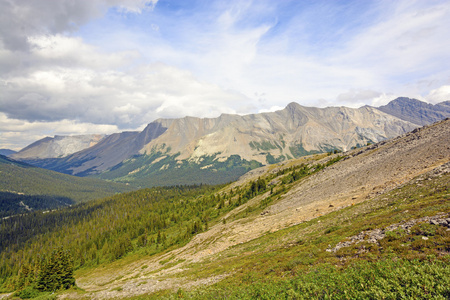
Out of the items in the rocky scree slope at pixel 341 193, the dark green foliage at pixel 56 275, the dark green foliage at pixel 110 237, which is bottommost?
the dark green foliage at pixel 110 237

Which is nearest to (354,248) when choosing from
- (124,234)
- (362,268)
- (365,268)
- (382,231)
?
(382,231)

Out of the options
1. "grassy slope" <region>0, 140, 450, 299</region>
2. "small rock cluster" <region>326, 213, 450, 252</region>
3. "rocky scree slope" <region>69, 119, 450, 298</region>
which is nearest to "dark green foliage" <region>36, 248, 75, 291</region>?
"rocky scree slope" <region>69, 119, 450, 298</region>

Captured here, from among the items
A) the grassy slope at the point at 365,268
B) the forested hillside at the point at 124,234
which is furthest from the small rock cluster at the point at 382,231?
the forested hillside at the point at 124,234

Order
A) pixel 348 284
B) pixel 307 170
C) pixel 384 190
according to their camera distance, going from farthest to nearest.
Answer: pixel 307 170 < pixel 384 190 < pixel 348 284

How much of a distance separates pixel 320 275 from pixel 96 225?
743 feet

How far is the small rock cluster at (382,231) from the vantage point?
16.8 m

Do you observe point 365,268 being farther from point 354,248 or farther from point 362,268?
point 354,248

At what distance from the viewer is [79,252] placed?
142 metres

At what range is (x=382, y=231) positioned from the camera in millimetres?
19641

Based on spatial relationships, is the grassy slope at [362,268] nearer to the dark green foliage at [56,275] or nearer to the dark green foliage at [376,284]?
the dark green foliage at [376,284]

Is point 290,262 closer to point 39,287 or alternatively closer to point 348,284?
point 348,284

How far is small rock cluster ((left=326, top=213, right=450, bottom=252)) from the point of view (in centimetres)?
1684

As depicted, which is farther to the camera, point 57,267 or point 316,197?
point 316,197

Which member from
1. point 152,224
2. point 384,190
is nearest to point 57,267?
point 384,190
